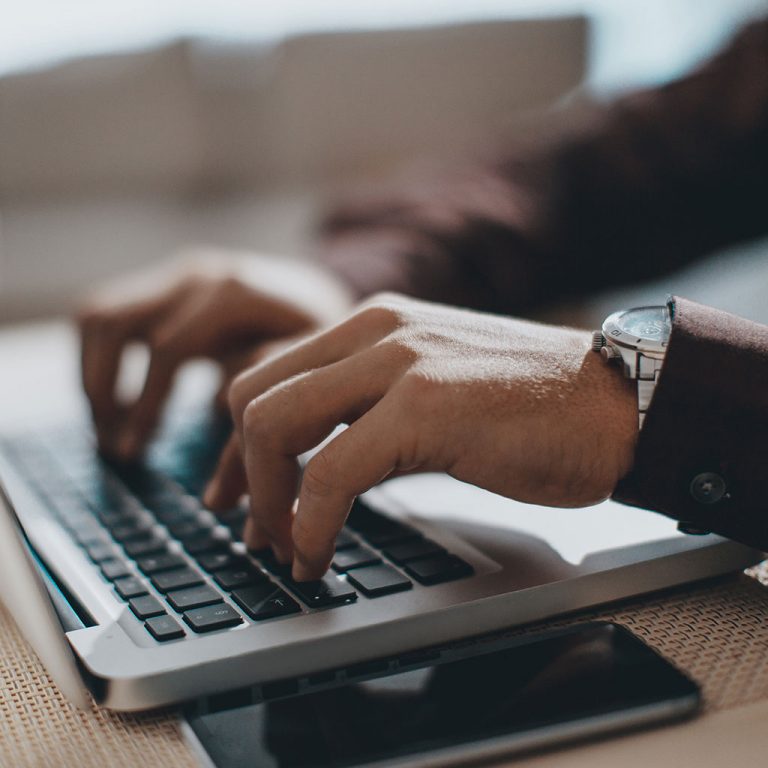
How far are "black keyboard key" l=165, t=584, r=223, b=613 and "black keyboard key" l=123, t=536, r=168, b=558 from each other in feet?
0.22

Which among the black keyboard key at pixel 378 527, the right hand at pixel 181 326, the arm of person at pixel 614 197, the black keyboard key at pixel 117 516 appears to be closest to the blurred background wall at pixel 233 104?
the arm of person at pixel 614 197

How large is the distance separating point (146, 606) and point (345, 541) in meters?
0.11

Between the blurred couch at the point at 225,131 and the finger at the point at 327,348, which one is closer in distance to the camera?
the finger at the point at 327,348

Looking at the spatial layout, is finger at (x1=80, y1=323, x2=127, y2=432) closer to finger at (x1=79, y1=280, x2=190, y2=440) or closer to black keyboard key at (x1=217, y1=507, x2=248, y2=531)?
finger at (x1=79, y1=280, x2=190, y2=440)

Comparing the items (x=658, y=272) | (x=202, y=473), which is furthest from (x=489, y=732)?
(x=658, y=272)

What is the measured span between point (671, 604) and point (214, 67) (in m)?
1.78

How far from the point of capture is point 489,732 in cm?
33

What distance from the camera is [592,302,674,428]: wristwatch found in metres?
0.45

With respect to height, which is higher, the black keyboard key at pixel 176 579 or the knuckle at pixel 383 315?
the knuckle at pixel 383 315

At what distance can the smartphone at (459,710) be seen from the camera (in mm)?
325

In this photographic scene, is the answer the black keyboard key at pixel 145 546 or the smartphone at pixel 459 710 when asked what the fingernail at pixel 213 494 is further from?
the smartphone at pixel 459 710

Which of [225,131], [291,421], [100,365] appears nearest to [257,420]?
[291,421]

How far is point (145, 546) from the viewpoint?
50cm

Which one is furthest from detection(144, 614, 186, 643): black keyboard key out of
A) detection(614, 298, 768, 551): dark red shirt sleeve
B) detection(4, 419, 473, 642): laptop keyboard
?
detection(614, 298, 768, 551): dark red shirt sleeve
